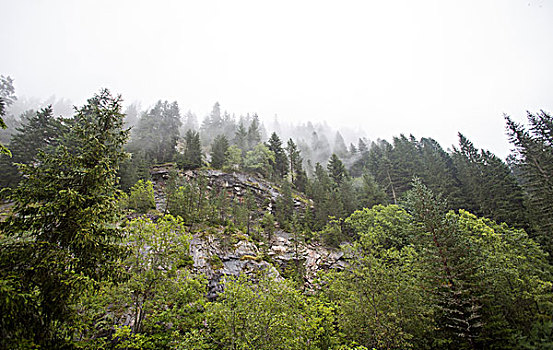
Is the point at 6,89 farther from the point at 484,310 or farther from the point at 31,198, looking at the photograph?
the point at 484,310

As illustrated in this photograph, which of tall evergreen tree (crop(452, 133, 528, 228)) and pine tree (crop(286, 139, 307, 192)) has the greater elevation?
pine tree (crop(286, 139, 307, 192))

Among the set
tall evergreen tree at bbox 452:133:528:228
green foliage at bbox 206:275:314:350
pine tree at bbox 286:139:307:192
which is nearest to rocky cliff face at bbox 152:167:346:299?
green foliage at bbox 206:275:314:350

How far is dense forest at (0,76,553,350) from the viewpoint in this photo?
7410 millimetres

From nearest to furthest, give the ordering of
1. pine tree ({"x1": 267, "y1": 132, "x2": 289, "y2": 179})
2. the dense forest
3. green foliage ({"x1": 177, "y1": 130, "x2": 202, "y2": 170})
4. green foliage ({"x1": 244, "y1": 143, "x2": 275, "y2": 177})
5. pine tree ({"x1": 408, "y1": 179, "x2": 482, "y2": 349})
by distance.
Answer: the dense forest, pine tree ({"x1": 408, "y1": 179, "x2": 482, "y2": 349}), green foliage ({"x1": 177, "y1": 130, "x2": 202, "y2": 170}), green foliage ({"x1": 244, "y1": 143, "x2": 275, "y2": 177}), pine tree ({"x1": 267, "y1": 132, "x2": 289, "y2": 179})

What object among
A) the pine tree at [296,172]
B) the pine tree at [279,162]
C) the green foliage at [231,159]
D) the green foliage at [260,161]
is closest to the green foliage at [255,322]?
the green foliage at [231,159]

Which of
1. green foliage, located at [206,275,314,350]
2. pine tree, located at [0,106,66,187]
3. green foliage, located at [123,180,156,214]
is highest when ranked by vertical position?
pine tree, located at [0,106,66,187]

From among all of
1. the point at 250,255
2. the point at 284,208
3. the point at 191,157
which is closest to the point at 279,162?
the point at 284,208

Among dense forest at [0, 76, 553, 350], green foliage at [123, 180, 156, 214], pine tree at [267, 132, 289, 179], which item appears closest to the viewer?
dense forest at [0, 76, 553, 350]

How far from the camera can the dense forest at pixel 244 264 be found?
7410mm

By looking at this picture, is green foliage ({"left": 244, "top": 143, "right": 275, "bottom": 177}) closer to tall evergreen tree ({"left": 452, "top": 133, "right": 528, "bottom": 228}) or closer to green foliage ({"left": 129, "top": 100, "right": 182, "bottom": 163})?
green foliage ({"left": 129, "top": 100, "right": 182, "bottom": 163})

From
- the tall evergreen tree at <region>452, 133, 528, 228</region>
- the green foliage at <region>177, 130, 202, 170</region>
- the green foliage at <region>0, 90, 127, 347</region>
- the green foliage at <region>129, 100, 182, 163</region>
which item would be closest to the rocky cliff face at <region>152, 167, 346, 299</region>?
the green foliage at <region>177, 130, 202, 170</region>

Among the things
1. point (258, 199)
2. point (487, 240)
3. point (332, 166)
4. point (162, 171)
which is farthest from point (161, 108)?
point (487, 240)

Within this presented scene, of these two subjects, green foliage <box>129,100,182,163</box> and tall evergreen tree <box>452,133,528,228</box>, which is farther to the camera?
green foliage <box>129,100,182,163</box>

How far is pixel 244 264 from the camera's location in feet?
73.0
